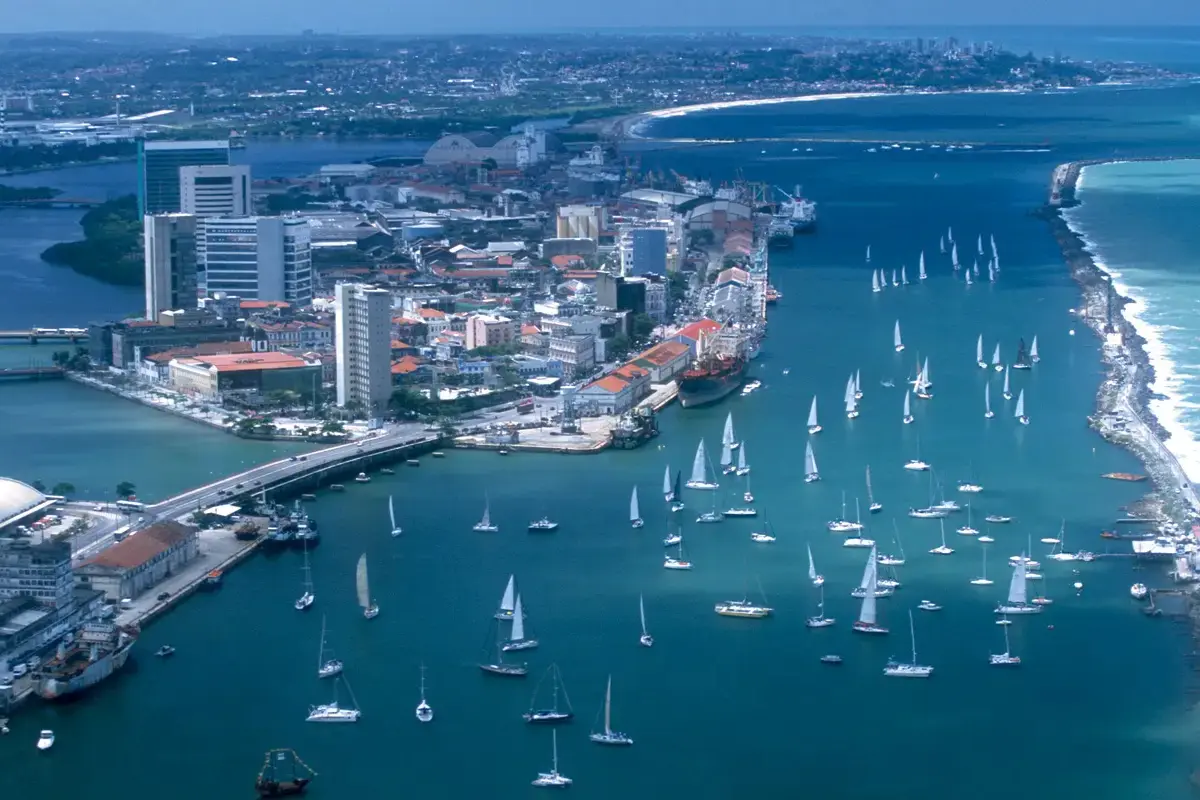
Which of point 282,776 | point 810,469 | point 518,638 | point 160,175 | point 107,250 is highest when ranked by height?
point 160,175

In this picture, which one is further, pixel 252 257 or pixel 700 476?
pixel 252 257

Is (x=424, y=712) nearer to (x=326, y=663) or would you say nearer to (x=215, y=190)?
(x=326, y=663)

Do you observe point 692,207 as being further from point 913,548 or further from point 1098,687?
point 1098,687

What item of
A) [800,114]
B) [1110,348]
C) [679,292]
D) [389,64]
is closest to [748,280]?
[679,292]

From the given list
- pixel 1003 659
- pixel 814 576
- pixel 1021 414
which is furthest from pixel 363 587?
pixel 1021 414

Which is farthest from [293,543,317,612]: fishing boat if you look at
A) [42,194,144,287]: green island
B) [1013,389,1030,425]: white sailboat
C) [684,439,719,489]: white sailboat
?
[42,194,144,287]: green island

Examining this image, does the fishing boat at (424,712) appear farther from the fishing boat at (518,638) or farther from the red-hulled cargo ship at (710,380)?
the red-hulled cargo ship at (710,380)
